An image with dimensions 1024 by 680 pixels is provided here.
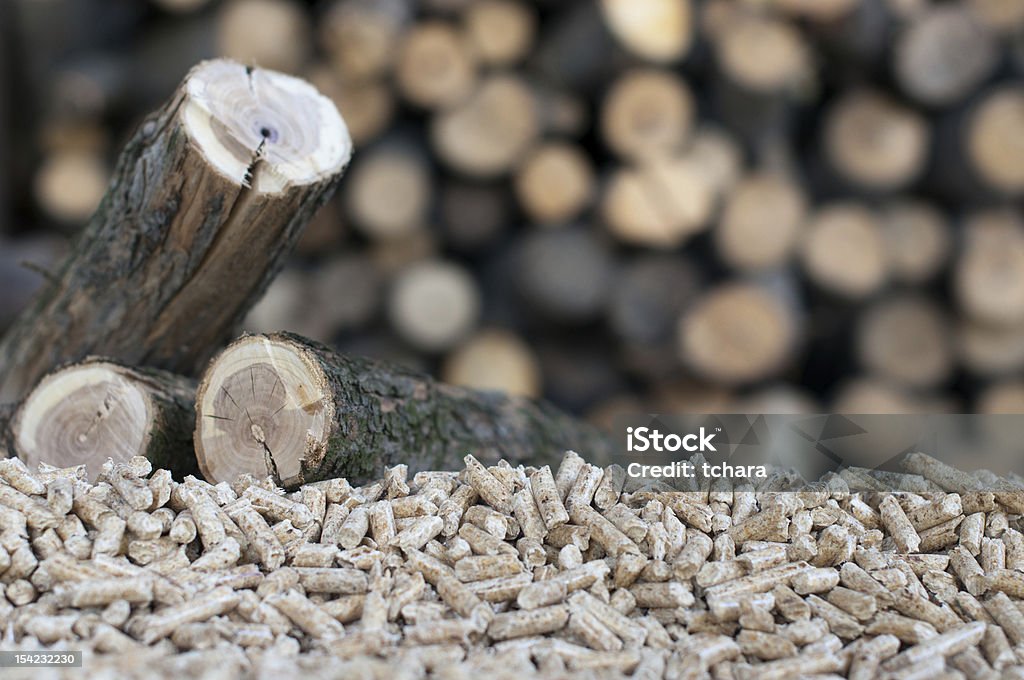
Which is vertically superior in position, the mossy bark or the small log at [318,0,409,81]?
the small log at [318,0,409,81]

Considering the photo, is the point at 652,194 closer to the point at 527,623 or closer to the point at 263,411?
the point at 263,411

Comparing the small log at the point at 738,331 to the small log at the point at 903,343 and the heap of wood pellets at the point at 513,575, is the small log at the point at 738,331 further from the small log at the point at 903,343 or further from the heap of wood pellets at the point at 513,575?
the heap of wood pellets at the point at 513,575

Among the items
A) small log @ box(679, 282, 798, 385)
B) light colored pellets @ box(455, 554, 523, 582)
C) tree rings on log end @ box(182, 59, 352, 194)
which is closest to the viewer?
light colored pellets @ box(455, 554, 523, 582)

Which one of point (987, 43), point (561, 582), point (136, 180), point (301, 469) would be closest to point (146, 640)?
point (301, 469)

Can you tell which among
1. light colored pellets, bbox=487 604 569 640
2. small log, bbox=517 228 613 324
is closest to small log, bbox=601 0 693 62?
small log, bbox=517 228 613 324

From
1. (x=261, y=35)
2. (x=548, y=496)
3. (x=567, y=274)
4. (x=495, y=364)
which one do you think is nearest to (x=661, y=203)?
(x=567, y=274)

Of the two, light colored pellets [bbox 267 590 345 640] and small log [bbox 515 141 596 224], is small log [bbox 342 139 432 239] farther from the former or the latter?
light colored pellets [bbox 267 590 345 640]

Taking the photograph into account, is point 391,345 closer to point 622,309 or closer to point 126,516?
point 622,309
